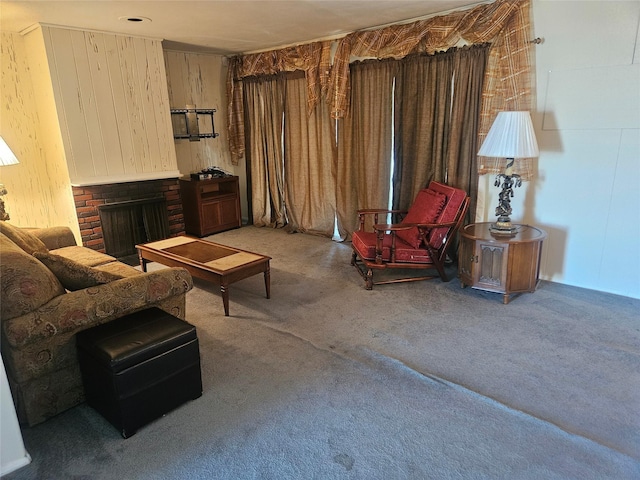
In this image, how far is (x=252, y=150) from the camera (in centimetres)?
592

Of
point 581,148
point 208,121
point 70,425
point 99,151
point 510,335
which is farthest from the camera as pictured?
point 208,121

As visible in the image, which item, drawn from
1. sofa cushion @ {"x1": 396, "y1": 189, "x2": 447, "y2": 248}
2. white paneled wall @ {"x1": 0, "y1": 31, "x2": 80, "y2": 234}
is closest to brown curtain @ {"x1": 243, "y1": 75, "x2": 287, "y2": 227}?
sofa cushion @ {"x1": 396, "y1": 189, "x2": 447, "y2": 248}

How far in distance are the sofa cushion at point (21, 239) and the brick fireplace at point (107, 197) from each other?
3.83ft

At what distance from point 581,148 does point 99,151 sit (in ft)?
15.2

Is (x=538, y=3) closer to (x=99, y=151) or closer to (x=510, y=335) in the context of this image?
(x=510, y=335)

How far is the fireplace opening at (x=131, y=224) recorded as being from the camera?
4.55 meters

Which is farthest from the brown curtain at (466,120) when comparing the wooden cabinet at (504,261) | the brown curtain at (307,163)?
the brown curtain at (307,163)

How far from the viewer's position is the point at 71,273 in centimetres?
214

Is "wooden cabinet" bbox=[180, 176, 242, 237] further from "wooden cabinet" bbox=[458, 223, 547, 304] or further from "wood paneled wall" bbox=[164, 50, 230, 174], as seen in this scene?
"wooden cabinet" bbox=[458, 223, 547, 304]

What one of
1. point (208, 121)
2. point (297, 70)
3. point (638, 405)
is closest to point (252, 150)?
A: point (208, 121)

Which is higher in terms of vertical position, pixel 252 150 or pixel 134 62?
pixel 134 62

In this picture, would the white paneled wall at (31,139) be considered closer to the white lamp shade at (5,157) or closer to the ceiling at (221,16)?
the ceiling at (221,16)

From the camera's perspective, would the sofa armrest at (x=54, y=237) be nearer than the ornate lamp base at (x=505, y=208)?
No

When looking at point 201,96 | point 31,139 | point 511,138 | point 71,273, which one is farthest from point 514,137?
point 31,139
